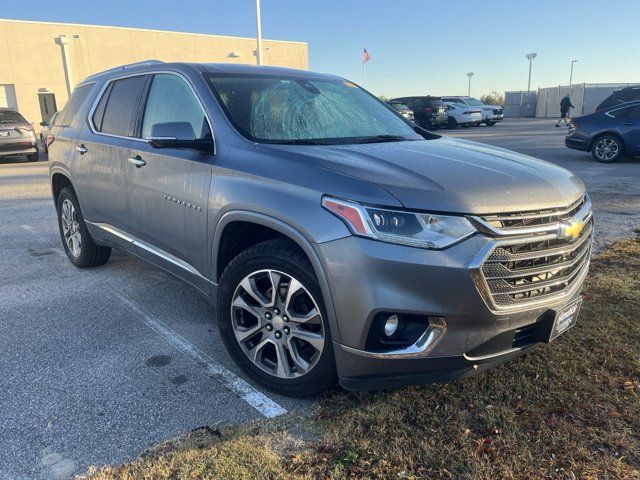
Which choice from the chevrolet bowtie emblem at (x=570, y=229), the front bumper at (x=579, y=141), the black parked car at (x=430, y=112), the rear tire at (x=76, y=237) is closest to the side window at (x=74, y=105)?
the rear tire at (x=76, y=237)

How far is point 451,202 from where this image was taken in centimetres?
236

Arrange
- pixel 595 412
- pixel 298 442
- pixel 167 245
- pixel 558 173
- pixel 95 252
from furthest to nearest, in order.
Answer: pixel 95 252, pixel 167 245, pixel 558 173, pixel 595 412, pixel 298 442

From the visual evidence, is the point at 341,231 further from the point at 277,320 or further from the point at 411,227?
the point at 277,320

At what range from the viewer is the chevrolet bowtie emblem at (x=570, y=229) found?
2.57m

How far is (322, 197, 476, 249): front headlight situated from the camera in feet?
7.56

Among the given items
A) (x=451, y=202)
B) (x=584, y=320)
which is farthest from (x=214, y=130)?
(x=584, y=320)

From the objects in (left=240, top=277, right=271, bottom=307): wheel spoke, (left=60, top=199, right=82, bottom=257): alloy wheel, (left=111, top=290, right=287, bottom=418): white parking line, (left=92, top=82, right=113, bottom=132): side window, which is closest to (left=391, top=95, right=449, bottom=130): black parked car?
(left=60, top=199, right=82, bottom=257): alloy wheel

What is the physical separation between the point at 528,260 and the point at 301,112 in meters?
1.85

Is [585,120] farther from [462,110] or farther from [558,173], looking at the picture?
[462,110]

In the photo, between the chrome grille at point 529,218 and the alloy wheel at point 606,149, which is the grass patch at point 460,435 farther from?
the alloy wheel at point 606,149

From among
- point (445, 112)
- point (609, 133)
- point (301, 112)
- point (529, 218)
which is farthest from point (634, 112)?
point (445, 112)

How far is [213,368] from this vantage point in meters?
3.29

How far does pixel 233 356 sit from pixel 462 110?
1083 inches

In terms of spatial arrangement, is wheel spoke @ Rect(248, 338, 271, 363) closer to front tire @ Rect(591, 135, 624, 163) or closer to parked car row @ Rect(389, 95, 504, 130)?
front tire @ Rect(591, 135, 624, 163)
